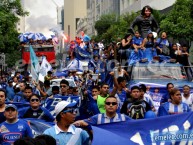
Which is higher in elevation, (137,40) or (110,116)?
(137,40)

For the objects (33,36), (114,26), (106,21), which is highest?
(106,21)

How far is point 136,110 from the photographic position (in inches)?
378

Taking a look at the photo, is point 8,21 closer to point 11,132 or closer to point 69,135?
point 11,132

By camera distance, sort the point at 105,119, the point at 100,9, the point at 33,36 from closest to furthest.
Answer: the point at 105,119, the point at 33,36, the point at 100,9

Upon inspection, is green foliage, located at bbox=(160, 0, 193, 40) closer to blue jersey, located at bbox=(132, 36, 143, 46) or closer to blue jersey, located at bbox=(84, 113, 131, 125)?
blue jersey, located at bbox=(132, 36, 143, 46)

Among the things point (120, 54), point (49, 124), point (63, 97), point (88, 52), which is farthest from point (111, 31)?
point (49, 124)

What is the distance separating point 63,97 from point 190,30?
2453 cm

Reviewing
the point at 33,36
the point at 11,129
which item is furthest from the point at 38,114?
the point at 33,36

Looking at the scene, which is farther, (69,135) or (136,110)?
(136,110)

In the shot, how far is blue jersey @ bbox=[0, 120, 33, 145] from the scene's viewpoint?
760 centimetres

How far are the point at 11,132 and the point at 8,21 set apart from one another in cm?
3264

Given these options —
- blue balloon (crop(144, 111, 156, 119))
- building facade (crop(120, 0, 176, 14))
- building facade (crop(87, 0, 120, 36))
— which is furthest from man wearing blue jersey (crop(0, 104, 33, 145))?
building facade (crop(87, 0, 120, 36))

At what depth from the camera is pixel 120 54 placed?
19766mm

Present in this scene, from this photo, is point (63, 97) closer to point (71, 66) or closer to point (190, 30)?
point (71, 66)
